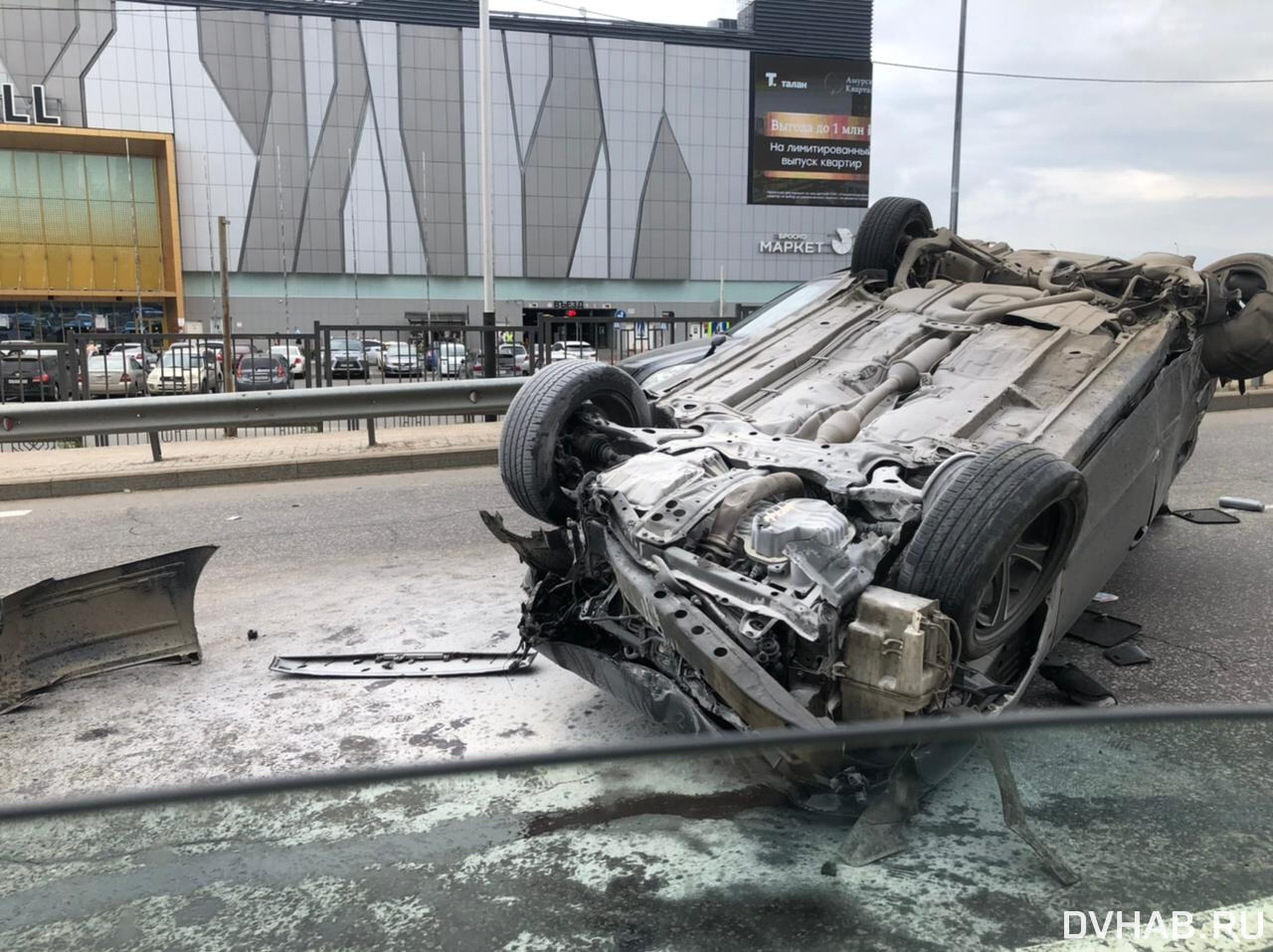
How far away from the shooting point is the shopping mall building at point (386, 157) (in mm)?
42344

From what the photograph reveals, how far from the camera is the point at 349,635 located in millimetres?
5133

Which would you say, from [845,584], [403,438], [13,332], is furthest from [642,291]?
[845,584]

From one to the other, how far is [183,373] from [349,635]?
31.4ft

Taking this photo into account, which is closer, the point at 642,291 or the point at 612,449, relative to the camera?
the point at 612,449

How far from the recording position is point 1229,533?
702 cm

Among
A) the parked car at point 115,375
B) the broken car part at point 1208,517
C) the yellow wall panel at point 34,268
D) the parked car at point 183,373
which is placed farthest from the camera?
the yellow wall panel at point 34,268

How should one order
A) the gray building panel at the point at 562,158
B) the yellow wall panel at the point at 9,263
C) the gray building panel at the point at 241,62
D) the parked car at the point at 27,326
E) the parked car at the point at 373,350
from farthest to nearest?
the gray building panel at the point at 562,158, the gray building panel at the point at 241,62, the yellow wall panel at the point at 9,263, the parked car at the point at 27,326, the parked car at the point at 373,350

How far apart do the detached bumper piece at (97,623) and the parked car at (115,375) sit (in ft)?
28.1

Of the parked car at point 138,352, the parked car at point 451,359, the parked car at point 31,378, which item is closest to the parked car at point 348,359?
the parked car at point 451,359

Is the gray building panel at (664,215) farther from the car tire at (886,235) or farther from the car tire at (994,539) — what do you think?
the car tire at (994,539)

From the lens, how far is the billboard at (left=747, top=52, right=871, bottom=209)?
51.4 meters

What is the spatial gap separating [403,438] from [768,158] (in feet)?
147

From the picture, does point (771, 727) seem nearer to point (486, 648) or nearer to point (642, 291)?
point (486, 648)

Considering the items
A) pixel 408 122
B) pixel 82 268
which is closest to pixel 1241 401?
pixel 408 122
